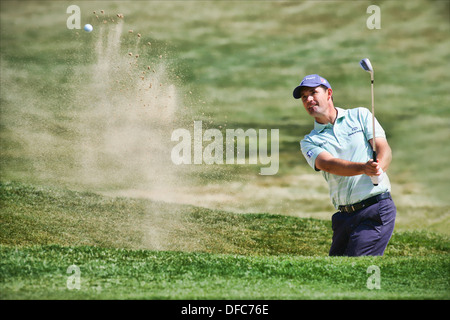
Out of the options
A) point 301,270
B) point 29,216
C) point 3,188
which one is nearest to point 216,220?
point 29,216

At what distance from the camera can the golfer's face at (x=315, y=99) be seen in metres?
A: 5.95

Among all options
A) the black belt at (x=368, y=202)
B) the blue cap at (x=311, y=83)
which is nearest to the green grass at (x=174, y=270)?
the black belt at (x=368, y=202)

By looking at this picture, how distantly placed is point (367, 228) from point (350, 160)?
29.5 inches

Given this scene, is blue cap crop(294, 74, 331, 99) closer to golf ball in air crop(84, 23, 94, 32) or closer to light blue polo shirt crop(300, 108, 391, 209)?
light blue polo shirt crop(300, 108, 391, 209)

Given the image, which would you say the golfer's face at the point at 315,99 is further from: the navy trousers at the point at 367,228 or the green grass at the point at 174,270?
the green grass at the point at 174,270

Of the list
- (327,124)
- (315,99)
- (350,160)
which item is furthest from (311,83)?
(350,160)

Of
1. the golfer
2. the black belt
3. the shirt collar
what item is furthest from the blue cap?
the black belt

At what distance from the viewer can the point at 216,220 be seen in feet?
39.0

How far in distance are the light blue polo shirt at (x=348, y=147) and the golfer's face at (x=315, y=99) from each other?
0.64 ft

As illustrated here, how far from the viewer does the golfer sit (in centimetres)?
584

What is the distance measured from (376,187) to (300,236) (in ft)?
19.4

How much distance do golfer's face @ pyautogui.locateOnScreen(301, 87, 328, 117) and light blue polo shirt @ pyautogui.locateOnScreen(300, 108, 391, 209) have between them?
0.64 ft

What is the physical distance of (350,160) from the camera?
5.91 m

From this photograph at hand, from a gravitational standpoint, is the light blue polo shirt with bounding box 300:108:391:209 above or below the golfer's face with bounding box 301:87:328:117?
below
